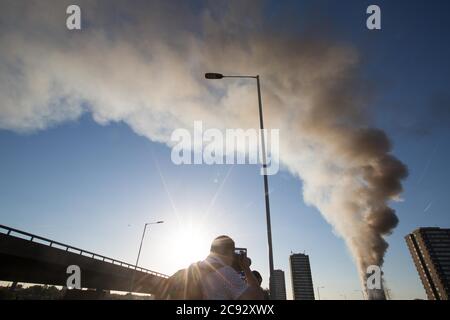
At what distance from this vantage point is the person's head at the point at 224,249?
2.83 meters

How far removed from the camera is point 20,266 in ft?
56.7

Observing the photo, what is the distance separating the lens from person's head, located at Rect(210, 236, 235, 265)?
283 cm

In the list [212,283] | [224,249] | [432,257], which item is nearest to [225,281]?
[212,283]

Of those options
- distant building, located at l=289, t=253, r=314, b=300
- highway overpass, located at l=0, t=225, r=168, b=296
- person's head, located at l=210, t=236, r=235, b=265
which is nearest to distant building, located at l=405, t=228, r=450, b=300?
distant building, located at l=289, t=253, r=314, b=300

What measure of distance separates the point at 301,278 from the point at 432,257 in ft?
314

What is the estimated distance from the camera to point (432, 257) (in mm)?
128250

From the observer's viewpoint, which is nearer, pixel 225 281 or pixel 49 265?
pixel 225 281

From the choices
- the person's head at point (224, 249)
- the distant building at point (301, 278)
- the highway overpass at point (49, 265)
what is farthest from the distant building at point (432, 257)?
the person's head at point (224, 249)

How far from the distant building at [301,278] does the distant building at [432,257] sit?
80.2m

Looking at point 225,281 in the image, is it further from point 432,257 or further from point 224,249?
point 432,257

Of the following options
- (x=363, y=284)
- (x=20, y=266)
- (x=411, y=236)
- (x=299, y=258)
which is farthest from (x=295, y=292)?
(x=20, y=266)

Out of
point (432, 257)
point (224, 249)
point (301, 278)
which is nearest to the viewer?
point (224, 249)

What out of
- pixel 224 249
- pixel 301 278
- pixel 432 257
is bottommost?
pixel 224 249
